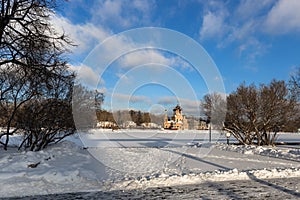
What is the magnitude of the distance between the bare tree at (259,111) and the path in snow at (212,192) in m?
17.2

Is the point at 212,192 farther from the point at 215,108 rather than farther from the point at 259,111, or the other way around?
the point at 215,108

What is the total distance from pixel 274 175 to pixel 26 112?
12974mm

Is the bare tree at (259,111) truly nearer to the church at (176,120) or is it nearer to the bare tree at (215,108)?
the bare tree at (215,108)

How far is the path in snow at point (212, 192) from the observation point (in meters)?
6.95

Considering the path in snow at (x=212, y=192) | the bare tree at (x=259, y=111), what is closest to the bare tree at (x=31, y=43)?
the path in snow at (x=212, y=192)

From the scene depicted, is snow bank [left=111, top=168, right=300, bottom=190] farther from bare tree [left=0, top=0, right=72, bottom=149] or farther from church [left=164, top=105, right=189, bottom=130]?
church [left=164, top=105, right=189, bottom=130]

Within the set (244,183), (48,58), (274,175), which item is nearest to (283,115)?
(274,175)

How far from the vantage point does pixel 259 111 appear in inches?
1000

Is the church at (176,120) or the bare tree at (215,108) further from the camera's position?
the church at (176,120)

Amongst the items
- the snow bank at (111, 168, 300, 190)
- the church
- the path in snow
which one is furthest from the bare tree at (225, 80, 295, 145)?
the path in snow

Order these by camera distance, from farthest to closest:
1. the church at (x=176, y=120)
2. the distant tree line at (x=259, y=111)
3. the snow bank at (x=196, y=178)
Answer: the church at (x=176, y=120), the distant tree line at (x=259, y=111), the snow bank at (x=196, y=178)

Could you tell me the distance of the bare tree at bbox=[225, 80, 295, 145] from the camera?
24781 millimetres

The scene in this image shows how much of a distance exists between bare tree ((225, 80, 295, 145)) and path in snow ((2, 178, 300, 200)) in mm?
17179

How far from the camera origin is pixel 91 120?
23609 millimetres
